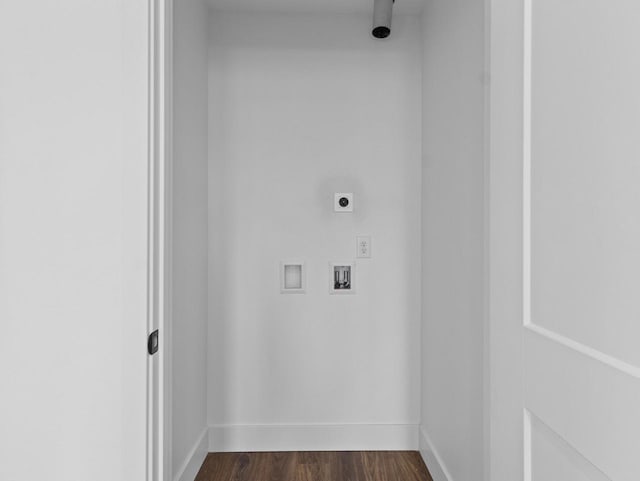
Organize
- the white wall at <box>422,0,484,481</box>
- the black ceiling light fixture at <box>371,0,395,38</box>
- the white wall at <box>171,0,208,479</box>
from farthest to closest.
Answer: the black ceiling light fixture at <box>371,0,395,38</box> → the white wall at <box>171,0,208,479</box> → the white wall at <box>422,0,484,481</box>

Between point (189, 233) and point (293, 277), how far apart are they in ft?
2.10

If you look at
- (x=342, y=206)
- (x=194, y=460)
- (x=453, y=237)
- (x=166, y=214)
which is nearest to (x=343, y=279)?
(x=342, y=206)

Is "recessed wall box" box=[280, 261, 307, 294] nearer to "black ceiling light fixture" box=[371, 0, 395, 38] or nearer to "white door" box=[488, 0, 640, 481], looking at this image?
"black ceiling light fixture" box=[371, 0, 395, 38]

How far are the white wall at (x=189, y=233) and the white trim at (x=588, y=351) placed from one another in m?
1.42

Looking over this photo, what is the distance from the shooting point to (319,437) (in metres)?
2.54

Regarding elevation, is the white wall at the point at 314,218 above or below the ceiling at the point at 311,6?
below

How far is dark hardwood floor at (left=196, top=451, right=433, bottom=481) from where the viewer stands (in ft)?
7.31

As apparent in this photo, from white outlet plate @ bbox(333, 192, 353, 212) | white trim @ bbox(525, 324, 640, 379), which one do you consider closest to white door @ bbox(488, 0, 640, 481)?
white trim @ bbox(525, 324, 640, 379)

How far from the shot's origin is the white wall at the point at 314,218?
2.53 metres
